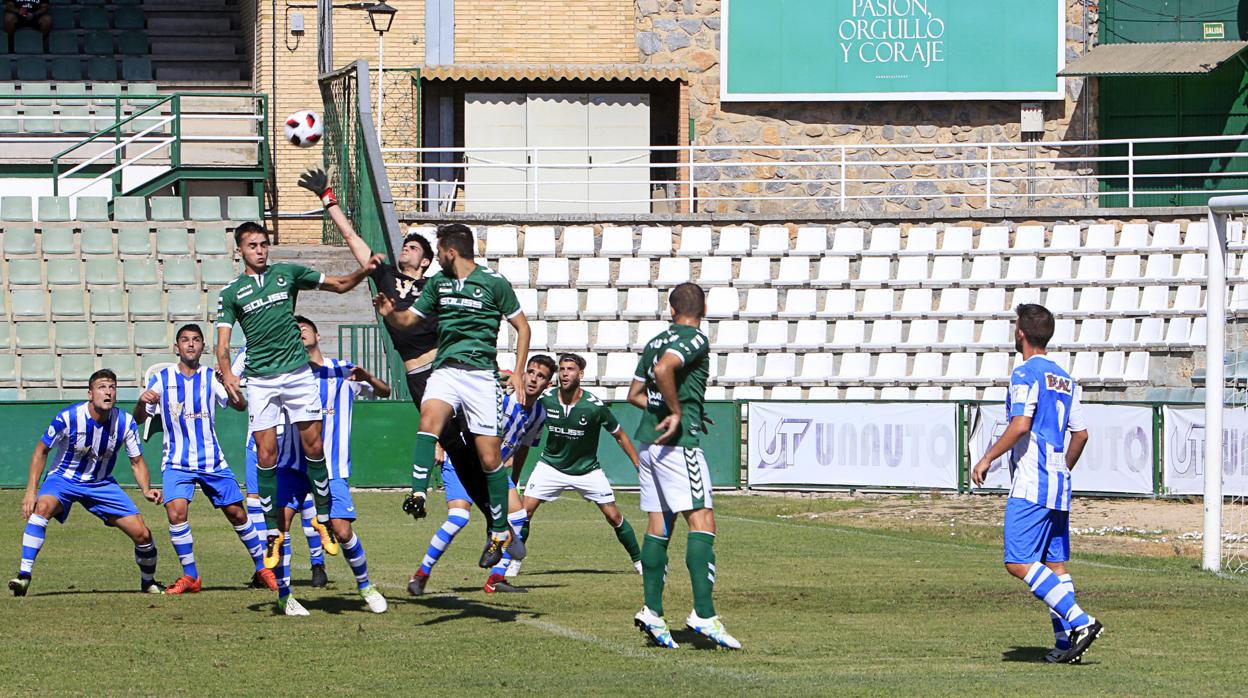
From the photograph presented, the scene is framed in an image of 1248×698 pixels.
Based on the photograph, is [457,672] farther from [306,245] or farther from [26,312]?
[306,245]

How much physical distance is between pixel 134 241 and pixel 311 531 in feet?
56.5

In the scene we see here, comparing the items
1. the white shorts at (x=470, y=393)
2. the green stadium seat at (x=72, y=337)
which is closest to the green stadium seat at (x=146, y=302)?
the green stadium seat at (x=72, y=337)

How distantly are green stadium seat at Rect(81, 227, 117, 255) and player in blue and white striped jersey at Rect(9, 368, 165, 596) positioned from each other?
16.0 m

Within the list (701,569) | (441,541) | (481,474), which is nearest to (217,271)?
(441,541)

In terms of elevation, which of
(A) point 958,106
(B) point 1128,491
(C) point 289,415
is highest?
(A) point 958,106

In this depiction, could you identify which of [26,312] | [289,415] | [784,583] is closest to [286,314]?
[289,415]

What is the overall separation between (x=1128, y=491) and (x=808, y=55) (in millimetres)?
13989

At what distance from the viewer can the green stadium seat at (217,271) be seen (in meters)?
27.5

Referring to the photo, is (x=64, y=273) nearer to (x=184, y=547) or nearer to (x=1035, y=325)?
(x=184, y=547)

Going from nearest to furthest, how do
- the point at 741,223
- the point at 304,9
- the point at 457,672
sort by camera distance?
the point at 457,672 → the point at 741,223 → the point at 304,9

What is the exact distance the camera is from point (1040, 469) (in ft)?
30.6

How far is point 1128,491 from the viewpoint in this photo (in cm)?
2228

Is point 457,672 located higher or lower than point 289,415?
lower

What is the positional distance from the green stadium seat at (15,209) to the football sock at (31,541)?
670 inches
